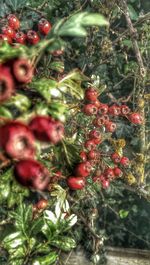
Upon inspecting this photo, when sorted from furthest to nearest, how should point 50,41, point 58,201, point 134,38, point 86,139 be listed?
point 134,38, point 86,139, point 58,201, point 50,41

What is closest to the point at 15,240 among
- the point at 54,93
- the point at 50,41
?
the point at 54,93

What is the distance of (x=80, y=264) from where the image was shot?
2334 millimetres

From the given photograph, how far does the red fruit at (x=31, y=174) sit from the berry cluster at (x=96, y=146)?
0.62 m

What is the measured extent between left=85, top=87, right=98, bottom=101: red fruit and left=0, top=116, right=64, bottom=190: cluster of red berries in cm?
88

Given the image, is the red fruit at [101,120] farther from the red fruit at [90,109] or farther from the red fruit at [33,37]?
the red fruit at [33,37]

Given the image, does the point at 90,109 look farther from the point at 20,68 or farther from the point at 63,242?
the point at 20,68

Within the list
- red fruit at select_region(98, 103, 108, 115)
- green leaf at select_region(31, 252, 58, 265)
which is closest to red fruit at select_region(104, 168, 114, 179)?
red fruit at select_region(98, 103, 108, 115)

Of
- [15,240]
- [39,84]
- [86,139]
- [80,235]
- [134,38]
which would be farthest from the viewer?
[80,235]

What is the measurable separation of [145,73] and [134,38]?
0.74 ft

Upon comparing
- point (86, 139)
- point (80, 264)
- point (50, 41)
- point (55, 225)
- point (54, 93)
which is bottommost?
point (80, 264)

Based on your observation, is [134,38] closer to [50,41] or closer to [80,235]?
[80,235]

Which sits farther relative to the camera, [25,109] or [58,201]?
[58,201]

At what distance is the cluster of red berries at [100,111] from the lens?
1848 mm

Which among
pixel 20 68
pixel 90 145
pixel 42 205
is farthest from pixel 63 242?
pixel 20 68
